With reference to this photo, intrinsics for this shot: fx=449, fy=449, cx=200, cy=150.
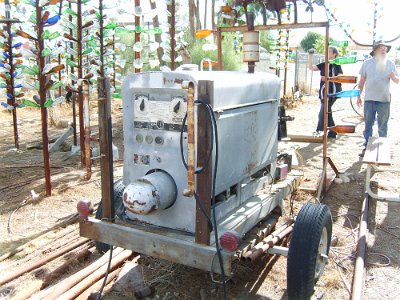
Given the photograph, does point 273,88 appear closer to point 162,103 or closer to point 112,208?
point 162,103

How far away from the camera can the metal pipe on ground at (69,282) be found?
3.24 metres

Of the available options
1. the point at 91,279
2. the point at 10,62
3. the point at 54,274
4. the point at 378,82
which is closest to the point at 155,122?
the point at 91,279

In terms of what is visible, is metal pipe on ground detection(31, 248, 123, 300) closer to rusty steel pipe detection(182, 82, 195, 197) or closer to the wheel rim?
rusty steel pipe detection(182, 82, 195, 197)

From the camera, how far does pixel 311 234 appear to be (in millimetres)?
3047

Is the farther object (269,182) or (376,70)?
(376,70)

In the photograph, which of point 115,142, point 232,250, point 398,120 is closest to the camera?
point 232,250

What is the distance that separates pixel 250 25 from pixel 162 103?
1.46 meters

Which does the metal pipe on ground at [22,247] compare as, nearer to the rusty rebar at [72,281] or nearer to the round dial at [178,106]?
the rusty rebar at [72,281]

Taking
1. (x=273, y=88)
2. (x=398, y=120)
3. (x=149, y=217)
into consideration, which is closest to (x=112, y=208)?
(x=149, y=217)

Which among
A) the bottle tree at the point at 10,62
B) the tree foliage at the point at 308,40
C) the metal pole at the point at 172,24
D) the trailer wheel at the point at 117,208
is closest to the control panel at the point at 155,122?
the trailer wheel at the point at 117,208

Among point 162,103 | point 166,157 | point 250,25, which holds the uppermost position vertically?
point 250,25

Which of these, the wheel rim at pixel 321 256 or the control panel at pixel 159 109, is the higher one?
the control panel at pixel 159 109

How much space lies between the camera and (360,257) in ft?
12.6

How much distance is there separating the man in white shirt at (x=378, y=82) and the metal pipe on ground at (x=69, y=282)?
5.07 m
